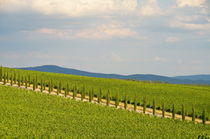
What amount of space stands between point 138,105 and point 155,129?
24.0 metres

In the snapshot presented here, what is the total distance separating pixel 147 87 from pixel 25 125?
48.2m

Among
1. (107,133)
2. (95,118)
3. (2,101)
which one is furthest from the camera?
(2,101)

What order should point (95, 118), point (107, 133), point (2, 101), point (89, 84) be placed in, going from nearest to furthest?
point (107, 133) < point (95, 118) < point (2, 101) < point (89, 84)

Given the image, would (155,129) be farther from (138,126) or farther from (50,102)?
(50,102)

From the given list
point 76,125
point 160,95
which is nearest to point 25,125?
point 76,125

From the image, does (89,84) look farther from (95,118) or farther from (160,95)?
(95,118)

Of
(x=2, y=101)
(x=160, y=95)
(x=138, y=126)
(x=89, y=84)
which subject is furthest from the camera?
(x=89, y=84)

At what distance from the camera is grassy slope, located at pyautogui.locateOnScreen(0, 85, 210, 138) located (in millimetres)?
32188

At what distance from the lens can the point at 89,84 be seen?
254 feet

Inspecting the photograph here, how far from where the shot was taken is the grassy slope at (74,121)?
32.2 metres

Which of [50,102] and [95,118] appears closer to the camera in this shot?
[95,118]

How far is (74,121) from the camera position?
37.8m

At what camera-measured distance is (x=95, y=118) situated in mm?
41031

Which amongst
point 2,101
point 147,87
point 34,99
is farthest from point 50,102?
point 147,87
